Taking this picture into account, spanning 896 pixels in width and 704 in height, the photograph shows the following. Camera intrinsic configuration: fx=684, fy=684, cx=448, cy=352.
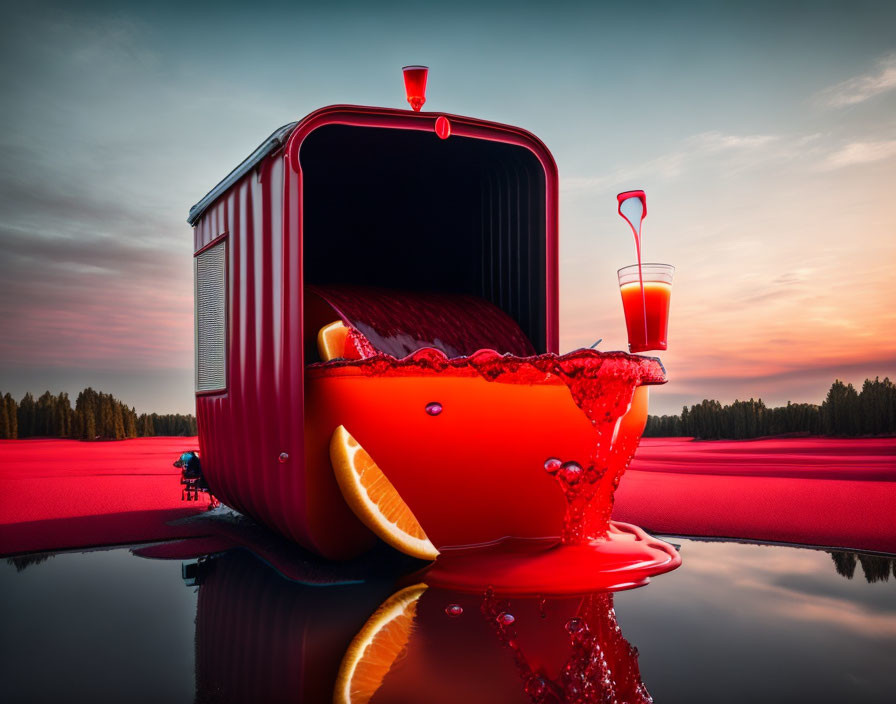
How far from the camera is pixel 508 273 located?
461cm

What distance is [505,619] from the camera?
2.41 meters

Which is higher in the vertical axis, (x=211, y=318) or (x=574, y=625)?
(x=211, y=318)

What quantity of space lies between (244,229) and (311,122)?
96 cm

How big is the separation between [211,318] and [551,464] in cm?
272

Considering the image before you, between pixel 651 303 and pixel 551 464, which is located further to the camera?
pixel 651 303

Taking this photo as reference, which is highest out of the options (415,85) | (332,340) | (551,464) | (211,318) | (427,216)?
(415,85)

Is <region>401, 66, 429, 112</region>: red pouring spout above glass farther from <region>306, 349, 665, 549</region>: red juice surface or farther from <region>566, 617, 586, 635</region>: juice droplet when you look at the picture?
<region>566, 617, 586, 635</region>: juice droplet

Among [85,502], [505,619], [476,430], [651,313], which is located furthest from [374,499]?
[85,502]

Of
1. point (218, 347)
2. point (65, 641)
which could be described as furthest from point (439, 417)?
point (218, 347)

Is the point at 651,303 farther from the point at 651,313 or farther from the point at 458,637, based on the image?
the point at 458,637

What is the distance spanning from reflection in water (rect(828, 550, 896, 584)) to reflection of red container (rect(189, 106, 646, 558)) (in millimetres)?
1143

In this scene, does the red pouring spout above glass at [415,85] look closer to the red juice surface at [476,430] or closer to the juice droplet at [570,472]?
the red juice surface at [476,430]

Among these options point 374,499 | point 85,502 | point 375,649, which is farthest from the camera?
point 85,502

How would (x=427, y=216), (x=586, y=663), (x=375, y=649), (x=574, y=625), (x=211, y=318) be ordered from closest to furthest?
1. (x=586, y=663)
2. (x=375, y=649)
3. (x=574, y=625)
4. (x=211, y=318)
5. (x=427, y=216)
